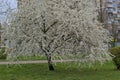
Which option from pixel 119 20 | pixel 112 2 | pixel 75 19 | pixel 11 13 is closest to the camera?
pixel 75 19

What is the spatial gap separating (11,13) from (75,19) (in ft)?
10.3

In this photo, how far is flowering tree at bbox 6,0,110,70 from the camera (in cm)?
1389

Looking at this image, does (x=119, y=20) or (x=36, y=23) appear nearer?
(x=36, y=23)

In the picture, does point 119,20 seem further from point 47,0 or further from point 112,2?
point 47,0

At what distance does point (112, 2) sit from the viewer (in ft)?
241

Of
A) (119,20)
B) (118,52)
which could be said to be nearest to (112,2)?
(119,20)

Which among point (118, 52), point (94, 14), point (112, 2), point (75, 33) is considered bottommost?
point (118, 52)

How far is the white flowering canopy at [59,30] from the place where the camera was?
45.6ft

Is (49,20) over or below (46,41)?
over

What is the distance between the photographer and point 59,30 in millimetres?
14031

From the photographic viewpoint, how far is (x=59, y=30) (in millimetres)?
14031

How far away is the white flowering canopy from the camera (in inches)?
547

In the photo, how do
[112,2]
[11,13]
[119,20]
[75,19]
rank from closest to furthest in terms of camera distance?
1. [75,19]
2. [11,13]
3. [119,20]
4. [112,2]

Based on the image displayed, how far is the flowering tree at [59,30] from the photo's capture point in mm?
13891
